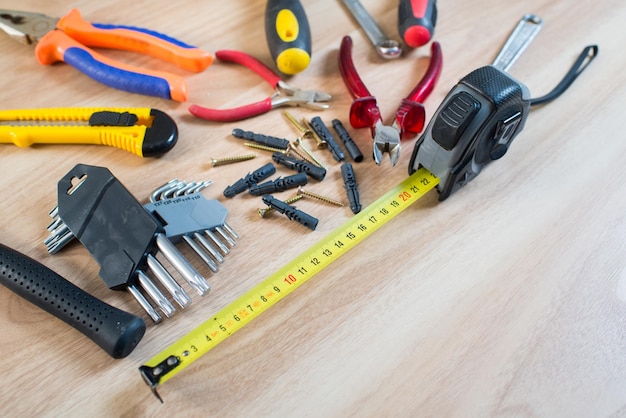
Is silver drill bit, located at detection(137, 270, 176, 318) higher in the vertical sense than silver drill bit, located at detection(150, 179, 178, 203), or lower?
lower

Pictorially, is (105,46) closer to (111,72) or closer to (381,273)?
(111,72)

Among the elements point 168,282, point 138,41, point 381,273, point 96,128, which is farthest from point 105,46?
point 381,273

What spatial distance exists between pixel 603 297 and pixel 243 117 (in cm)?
72

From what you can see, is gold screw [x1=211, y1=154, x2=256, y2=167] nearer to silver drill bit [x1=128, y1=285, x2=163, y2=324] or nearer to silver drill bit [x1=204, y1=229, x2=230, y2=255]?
silver drill bit [x1=204, y1=229, x2=230, y2=255]

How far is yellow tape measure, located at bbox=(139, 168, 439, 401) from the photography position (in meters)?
0.77

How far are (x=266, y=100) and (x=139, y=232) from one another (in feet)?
1.29

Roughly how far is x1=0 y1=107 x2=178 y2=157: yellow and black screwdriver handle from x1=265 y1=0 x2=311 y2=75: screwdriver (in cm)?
26

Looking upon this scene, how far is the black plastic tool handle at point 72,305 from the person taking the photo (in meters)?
0.79

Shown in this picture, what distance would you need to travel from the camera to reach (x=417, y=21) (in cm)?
118

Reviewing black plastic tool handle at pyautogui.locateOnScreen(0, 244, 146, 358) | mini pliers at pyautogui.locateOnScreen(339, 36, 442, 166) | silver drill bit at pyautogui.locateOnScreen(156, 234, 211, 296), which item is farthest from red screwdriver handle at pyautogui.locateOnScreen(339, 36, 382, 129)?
black plastic tool handle at pyautogui.locateOnScreen(0, 244, 146, 358)

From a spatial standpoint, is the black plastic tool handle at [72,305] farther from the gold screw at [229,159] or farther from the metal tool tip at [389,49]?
the metal tool tip at [389,49]

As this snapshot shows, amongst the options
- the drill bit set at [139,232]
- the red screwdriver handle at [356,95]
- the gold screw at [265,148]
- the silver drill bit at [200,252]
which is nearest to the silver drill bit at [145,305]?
the drill bit set at [139,232]

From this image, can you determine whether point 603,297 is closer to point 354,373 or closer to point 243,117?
point 354,373

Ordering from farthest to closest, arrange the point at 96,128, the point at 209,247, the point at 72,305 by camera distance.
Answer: the point at 96,128, the point at 209,247, the point at 72,305
